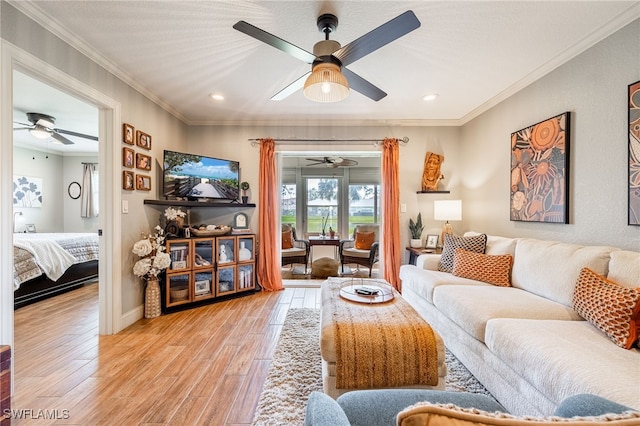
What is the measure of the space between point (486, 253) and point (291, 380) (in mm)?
2296

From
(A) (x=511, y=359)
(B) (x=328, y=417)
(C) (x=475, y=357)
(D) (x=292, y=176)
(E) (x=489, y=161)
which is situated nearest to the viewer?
(B) (x=328, y=417)

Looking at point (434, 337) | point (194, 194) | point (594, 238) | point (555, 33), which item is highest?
point (555, 33)

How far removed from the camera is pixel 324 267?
16.1 feet

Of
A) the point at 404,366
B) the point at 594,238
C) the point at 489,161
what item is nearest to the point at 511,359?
the point at 404,366

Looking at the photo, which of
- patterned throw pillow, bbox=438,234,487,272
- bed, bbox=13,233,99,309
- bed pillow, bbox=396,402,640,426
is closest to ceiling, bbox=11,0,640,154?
patterned throw pillow, bbox=438,234,487,272

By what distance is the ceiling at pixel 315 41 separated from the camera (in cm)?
181

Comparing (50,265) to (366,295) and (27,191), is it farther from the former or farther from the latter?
(366,295)

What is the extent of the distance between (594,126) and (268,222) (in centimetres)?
357

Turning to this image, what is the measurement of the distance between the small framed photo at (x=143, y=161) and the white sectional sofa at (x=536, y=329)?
3.22 meters

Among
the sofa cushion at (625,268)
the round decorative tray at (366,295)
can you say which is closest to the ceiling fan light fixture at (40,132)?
the round decorative tray at (366,295)

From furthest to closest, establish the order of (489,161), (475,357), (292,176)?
(292,176) < (489,161) < (475,357)

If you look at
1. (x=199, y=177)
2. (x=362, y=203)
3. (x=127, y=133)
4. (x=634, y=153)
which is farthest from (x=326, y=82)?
(x=362, y=203)

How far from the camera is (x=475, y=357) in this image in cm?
180

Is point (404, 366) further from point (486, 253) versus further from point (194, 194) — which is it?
point (194, 194)
